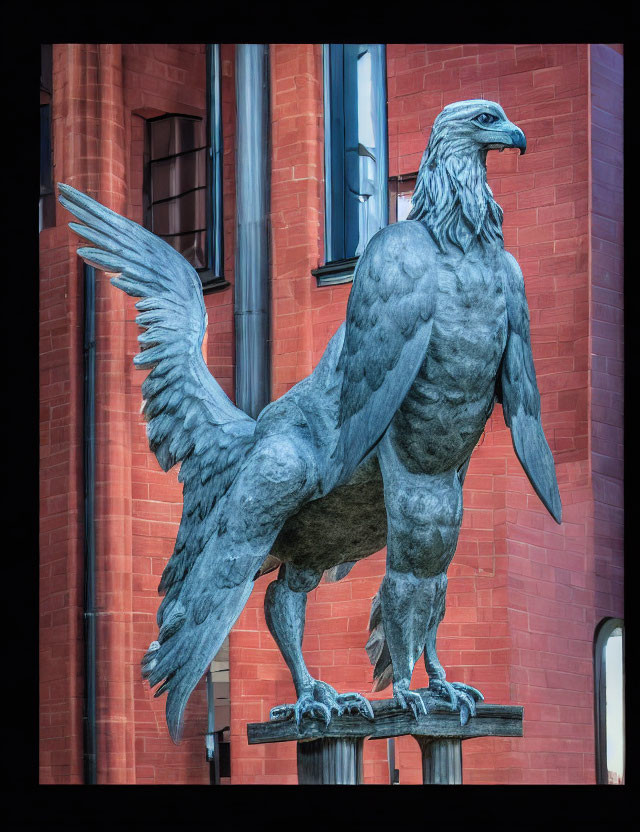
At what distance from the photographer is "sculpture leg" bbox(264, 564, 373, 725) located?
562 cm

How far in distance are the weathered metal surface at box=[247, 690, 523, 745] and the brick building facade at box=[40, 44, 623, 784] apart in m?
1.49

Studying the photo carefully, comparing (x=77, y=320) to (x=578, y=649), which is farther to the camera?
(x=77, y=320)

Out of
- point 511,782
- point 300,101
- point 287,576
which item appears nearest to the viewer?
point 287,576

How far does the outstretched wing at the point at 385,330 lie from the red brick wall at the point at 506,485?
1805mm

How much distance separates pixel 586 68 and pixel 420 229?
6.80 ft

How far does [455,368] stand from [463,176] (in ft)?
1.85

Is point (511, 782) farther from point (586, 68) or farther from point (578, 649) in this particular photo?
point (586, 68)

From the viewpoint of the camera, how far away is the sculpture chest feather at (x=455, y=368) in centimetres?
538

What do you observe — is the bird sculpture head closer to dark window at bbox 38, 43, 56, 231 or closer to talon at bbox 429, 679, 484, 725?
talon at bbox 429, 679, 484, 725

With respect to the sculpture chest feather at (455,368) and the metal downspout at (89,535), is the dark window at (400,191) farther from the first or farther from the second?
the sculpture chest feather at (455,368)

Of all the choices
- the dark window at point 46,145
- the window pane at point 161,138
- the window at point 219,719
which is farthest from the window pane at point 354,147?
the window at point 219,719

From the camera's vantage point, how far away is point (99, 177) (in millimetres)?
7730

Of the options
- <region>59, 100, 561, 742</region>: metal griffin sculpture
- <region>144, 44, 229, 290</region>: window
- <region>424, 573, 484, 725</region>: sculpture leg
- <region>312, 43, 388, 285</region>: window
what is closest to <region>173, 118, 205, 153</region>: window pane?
<region>144, 44, 229, 290</region>: window
